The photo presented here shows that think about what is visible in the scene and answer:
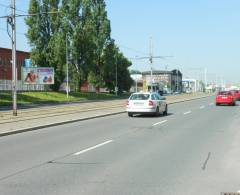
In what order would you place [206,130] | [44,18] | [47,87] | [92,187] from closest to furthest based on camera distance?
[92,187], [206,130], [44,18], [47,87]

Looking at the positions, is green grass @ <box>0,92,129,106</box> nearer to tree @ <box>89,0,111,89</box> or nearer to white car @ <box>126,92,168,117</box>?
tree @ <box>89,0,111,89</box>

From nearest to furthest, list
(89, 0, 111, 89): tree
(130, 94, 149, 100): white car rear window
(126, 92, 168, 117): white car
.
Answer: (126, 92, 168, 117): white car → (130, 94, 149, 100): white car rear window → (89, 0, 111, 89): tree

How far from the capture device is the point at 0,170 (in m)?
10.1

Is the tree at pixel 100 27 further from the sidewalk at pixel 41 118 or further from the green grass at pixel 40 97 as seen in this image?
the sidewalk at pixel 41 118

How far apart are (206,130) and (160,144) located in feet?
17.1

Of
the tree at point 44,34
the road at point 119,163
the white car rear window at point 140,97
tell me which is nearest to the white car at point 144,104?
the white car rear window at point 140,97

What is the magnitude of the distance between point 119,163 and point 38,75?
64561 millimetres

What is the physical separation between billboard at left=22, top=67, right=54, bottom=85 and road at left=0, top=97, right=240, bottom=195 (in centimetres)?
5614

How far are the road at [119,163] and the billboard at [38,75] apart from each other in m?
56.1

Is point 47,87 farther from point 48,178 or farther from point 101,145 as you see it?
point 48,178

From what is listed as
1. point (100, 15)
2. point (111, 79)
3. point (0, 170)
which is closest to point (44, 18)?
point (100, 15)

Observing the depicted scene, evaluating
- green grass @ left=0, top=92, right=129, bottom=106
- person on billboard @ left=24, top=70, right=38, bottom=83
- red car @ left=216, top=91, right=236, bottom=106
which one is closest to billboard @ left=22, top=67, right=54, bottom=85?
person on billboard @ left=24, top=70, right=38, bottom=83

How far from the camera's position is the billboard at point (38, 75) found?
242ft

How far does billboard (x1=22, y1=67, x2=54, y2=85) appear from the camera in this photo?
73.6m
